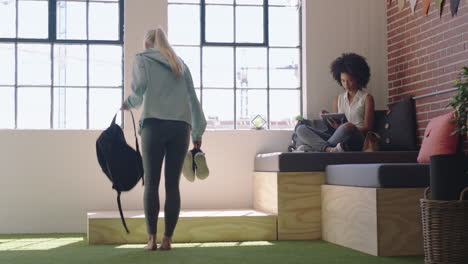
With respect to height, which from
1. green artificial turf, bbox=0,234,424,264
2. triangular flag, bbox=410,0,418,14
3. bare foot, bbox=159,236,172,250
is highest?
triangular flag, bbox=410,0,418,14

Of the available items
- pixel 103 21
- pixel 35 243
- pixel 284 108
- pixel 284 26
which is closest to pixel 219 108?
pixel 284 108

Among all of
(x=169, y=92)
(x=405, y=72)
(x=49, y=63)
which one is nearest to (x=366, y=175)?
(x=169, y=92)

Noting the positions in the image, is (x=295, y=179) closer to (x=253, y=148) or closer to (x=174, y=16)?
(x=253, y=148)

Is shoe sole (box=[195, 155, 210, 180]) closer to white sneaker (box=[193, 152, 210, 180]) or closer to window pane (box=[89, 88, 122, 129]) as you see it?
white sneaker (box=[193, 152, 210, 180])

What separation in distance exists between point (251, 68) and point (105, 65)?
4.71 ft

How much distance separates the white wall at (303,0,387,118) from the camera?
6379 millimetres

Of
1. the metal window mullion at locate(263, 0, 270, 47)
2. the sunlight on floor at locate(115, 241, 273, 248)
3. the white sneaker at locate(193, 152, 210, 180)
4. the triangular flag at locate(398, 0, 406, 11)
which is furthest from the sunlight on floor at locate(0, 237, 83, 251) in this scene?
the triangular flag at locate(398, 0, 406, 11)

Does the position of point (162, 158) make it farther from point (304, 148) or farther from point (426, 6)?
point (426, 6)

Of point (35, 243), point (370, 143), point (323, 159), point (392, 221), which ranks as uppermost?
point (370, 143)

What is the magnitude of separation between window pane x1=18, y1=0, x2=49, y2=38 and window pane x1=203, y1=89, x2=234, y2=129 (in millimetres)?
1667

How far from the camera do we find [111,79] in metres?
6.27

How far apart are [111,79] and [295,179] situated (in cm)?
220

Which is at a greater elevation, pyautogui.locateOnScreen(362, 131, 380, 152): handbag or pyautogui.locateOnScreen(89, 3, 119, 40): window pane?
pyautogui.locateOnScreen(89, 3, 119, 40): window pane

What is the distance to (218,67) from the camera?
21.3 feet
